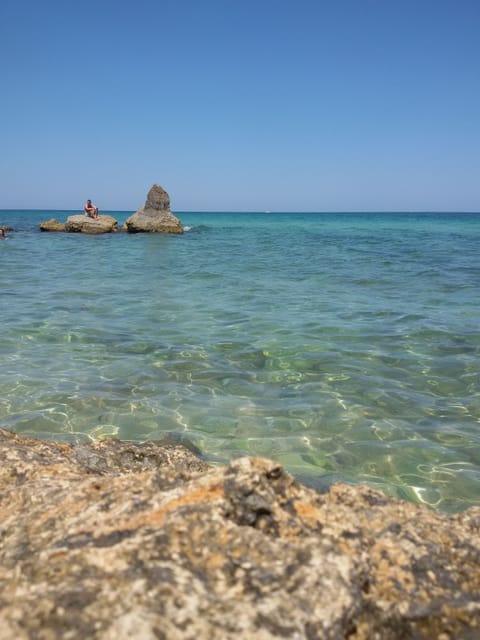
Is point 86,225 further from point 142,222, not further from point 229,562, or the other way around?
point 229,562

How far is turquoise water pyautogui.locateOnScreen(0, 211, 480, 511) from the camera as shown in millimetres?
4562

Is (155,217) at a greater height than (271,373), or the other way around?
(155,217)

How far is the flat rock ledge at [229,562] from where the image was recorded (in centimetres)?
132

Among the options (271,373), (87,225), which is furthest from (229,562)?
(87,225)

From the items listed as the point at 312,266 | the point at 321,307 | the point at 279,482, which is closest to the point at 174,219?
the point at 312,266

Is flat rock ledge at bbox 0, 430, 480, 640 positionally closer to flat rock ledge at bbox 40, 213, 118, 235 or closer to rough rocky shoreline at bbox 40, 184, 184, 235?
flat rock ledge at bbox 40, 213, 118, 235

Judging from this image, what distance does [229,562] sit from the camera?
5.08ft

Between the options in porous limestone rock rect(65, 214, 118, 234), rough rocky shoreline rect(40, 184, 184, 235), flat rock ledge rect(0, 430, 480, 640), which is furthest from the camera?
rough rocky shoreline rect(40, 184, 184, 235)

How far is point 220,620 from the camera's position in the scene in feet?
4.31

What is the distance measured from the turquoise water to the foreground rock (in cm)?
2251

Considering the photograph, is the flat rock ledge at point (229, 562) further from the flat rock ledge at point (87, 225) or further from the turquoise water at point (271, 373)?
the flat rock ledge at point (87, 225)

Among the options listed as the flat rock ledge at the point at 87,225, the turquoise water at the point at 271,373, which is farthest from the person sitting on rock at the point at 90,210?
the turquoise water at the point at 271,373

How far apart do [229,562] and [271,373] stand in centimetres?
498

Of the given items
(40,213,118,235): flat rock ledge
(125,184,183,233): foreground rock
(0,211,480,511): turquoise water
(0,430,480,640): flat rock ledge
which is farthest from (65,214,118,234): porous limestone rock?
(0,430,480,640): flat rock ledge
